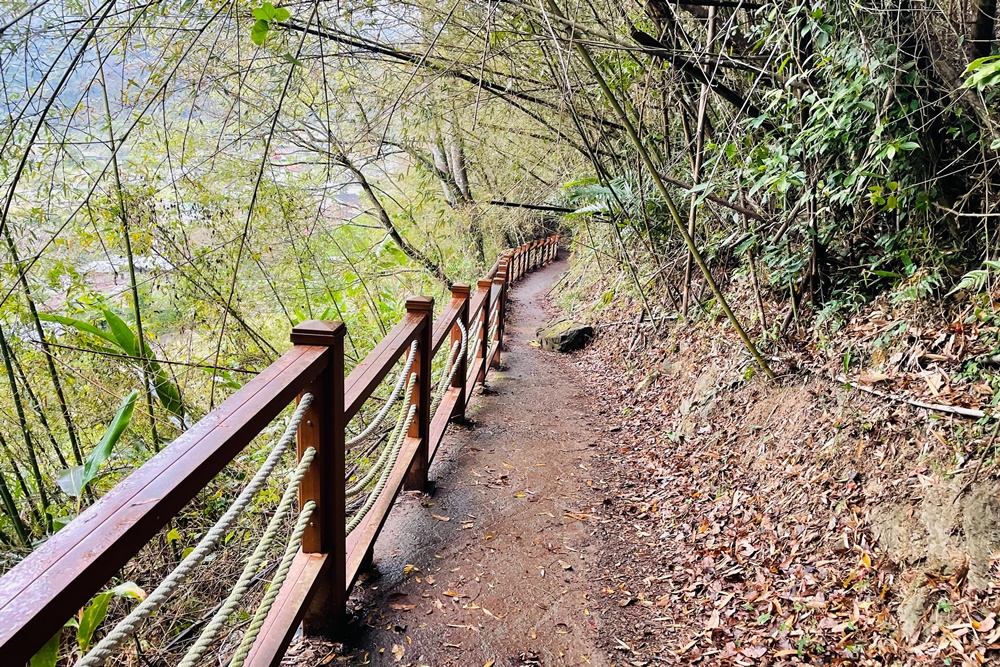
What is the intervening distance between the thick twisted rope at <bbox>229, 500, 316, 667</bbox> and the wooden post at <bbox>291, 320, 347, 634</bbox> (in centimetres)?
6

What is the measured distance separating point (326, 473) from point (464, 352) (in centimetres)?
259

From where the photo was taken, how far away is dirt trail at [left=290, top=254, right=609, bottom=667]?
2496 millimetres

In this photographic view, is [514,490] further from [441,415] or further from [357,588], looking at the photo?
[357,588]

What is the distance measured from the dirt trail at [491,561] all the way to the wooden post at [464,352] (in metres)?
0.20

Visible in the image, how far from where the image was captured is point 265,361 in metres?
5.87

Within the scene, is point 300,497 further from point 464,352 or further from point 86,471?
point 464,352

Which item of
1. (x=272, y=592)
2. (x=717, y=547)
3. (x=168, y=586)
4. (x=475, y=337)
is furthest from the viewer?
(x=475, y=337)

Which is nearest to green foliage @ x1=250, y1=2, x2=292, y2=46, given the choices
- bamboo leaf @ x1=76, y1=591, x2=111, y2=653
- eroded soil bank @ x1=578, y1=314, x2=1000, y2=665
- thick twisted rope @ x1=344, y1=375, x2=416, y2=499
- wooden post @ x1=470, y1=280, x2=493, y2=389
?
bamboo leaf @ x1=76, y1=591, x2=111, y2=653

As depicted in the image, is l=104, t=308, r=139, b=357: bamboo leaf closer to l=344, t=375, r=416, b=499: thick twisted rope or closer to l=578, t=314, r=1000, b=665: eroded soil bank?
l=344, t=375, r=416, b=499: thick twisted rope

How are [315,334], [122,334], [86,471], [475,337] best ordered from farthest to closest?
1. [475,337]
2. [122,334]
3. [86,471]
4. [315,334]

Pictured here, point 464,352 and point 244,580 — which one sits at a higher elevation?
point 244,580

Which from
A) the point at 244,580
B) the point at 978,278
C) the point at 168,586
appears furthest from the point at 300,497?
the point at 978,278

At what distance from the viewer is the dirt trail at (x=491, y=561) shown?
2496mm

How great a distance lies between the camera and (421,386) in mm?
3467
